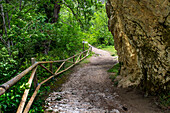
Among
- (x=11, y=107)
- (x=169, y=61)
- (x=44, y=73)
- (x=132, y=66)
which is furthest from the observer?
(x=44, y=73)

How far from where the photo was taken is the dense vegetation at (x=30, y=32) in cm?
376

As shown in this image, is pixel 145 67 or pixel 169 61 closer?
pixel 169 61

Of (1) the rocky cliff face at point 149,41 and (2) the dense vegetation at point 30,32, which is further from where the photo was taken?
(2) the dense vegetation at point 30,32

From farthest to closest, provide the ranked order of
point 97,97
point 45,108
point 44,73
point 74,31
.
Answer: point 74,31, point 44,73, point 97,97, point 45,108

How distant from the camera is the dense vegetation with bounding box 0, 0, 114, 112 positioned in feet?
12.3

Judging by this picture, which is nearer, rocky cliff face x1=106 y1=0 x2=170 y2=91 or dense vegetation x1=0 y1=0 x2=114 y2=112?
rocky cliff face x1=106 y1=0 x2=170 y2=91

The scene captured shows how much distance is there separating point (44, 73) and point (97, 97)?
10.5ft

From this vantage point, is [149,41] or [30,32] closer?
[149,41]

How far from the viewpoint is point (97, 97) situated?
13.5 ft

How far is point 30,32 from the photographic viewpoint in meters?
4.91

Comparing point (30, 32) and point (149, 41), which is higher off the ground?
point (30, 32)

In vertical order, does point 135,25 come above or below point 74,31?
below

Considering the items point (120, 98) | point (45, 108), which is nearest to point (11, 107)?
point (45, 108)

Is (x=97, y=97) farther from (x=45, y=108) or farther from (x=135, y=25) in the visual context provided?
(x=135, y=25)
